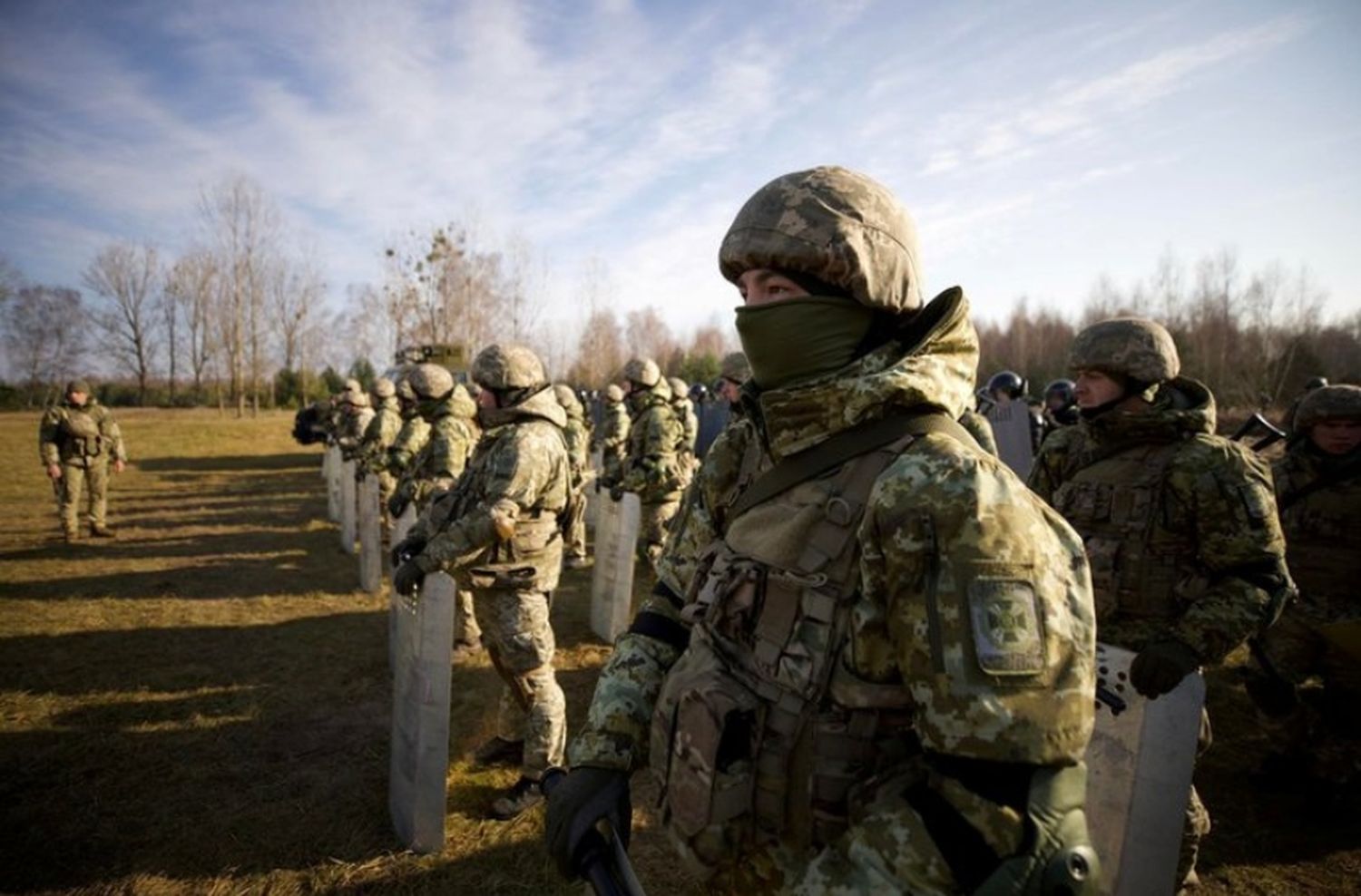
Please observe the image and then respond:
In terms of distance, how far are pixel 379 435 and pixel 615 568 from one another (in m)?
6.00

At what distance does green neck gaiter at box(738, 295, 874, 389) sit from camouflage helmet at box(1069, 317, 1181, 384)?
2457mm

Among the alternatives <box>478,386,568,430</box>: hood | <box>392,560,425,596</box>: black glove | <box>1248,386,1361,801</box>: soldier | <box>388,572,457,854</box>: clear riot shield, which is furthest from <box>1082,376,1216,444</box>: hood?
<box>392,560,425,596</box>: black glove

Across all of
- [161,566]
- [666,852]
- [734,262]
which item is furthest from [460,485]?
[161,566]

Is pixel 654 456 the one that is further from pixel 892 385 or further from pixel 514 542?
pixel 892 385

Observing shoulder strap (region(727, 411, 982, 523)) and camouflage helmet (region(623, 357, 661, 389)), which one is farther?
camouflage helmet (region(623, 357, 661, 389))

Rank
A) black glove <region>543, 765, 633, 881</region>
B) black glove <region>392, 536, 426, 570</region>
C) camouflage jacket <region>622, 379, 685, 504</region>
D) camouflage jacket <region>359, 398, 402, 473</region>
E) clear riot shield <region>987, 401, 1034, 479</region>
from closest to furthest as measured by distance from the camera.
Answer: black glove <region>543, 765, 633, 881</region>, black glove <region>392, 536, 426, 570</region>, camouflage jacket <region>622, 379, 685, 504</region>, clear riot shield <region>987, 401, 1034, 479</region>, camouflage jacket <region>359, 398, 402, 473</region>

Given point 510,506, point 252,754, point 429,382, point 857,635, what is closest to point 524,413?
point 510,506

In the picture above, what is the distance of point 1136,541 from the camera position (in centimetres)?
337

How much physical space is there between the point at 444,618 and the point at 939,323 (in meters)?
3.01

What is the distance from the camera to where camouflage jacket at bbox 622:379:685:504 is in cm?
839

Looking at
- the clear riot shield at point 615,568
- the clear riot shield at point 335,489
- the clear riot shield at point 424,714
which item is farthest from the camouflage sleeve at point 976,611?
the clear riot shield at point 335,489

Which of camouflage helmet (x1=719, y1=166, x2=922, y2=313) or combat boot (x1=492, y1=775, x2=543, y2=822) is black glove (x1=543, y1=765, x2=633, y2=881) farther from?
combat boot (x1=492, y1=775, x2=543, y2=822)

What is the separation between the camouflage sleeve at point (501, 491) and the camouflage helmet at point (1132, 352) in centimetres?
339

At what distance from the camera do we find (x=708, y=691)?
1.57 metres
